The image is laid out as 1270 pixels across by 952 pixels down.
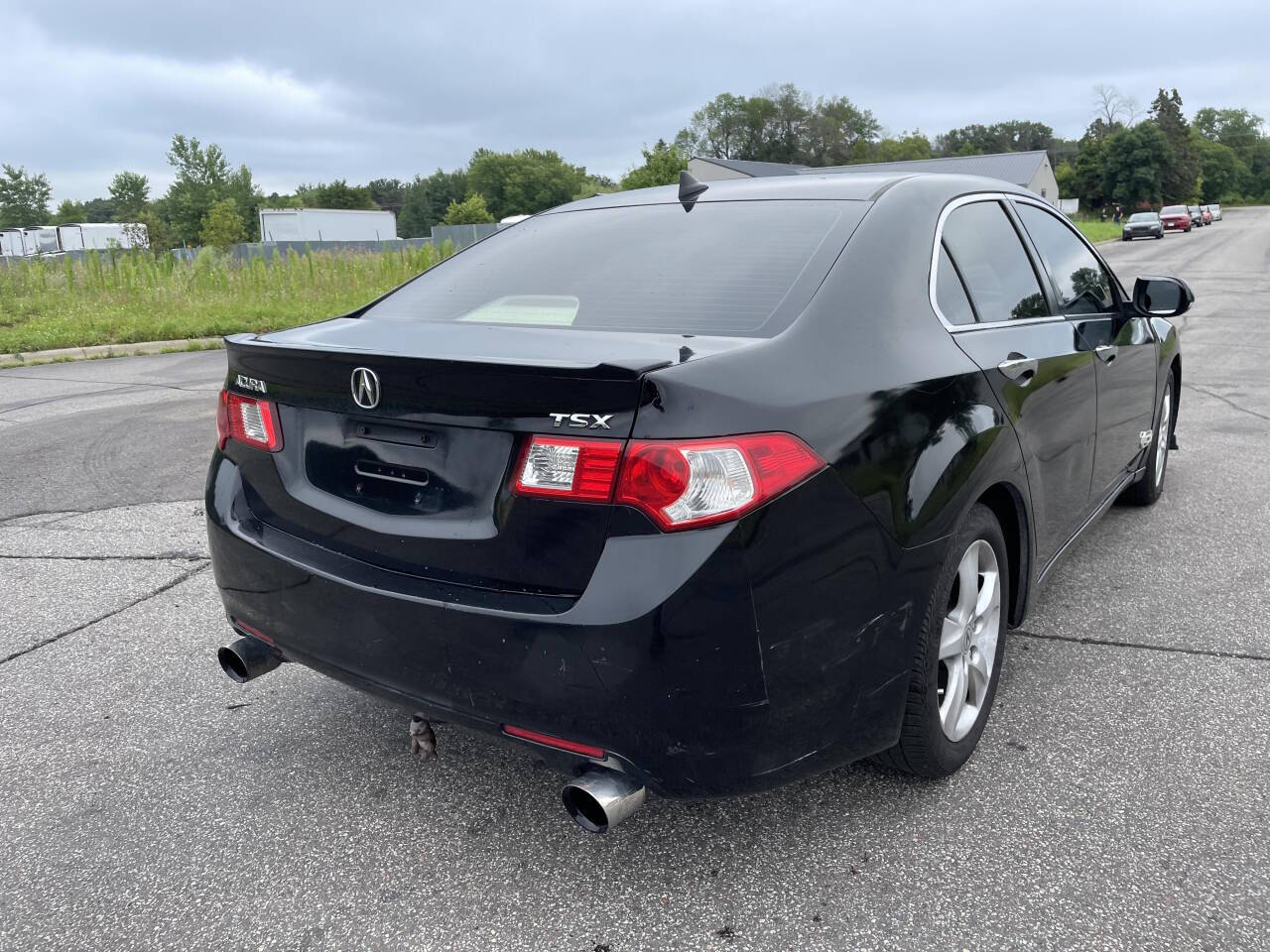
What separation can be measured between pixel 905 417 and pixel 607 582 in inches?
32.8

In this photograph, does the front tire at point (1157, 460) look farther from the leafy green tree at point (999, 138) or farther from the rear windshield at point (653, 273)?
the leafy green tree at point (999, 138)

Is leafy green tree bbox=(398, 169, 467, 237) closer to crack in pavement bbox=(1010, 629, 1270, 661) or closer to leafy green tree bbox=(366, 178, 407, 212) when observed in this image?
leafy green tree bbox=(366, 178, 407, 212)

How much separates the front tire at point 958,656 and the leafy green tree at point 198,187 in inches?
3400

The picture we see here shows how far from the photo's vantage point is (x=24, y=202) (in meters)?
94.9

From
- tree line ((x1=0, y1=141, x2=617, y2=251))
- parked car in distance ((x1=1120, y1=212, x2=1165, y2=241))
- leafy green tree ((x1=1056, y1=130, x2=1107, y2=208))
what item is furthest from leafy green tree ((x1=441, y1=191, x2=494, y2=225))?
parked car in distance ((x1=1120, y1=212, x2=1165, y2=241))

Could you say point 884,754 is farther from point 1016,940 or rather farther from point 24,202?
point 24,202

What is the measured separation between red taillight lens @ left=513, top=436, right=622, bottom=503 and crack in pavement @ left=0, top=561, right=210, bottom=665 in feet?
8.85

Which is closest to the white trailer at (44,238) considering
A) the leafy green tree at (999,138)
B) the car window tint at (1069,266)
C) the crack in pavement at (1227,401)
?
the crack in pavement at (1227,401)

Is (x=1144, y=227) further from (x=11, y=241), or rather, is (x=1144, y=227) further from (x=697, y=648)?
(x=11, y=241)

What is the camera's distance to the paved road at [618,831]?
219 cm

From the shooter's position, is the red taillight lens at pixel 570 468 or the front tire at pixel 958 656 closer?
the red taillight lens at pixel 570 468

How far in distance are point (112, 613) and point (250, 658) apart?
1741 mm

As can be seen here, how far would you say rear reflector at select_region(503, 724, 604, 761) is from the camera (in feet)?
6.80

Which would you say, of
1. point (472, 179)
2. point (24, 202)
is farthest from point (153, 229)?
point (472, 179)
